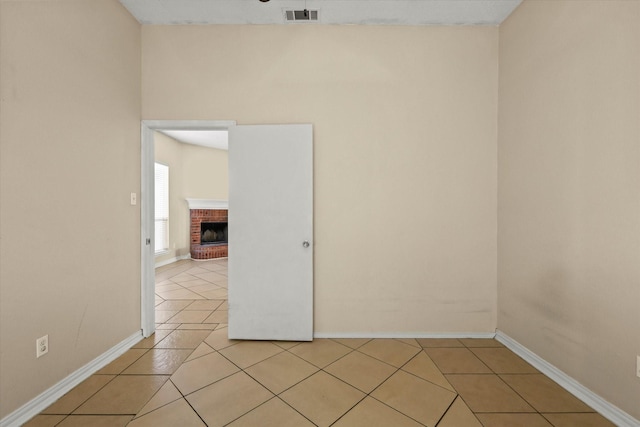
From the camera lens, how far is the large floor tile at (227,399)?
145 cm

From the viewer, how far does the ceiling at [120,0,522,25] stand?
2129 millimetres

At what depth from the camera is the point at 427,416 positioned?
1.45m

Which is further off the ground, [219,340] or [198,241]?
[198,241]

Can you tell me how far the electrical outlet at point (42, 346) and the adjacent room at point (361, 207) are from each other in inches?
0.5

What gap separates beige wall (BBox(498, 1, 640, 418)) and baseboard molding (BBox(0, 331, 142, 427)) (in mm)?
3354

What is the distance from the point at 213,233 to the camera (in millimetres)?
6738

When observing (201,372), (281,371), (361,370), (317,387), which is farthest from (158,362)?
(361,370)

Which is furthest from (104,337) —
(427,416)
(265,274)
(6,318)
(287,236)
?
(427,416)

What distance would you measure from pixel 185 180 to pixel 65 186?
475cm

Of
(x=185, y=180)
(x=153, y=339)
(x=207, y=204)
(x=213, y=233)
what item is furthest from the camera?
(x=213, y=233)

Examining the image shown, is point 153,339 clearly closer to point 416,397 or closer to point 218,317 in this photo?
point 218,317

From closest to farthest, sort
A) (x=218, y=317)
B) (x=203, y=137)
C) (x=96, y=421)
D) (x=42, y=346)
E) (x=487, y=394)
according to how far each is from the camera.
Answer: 1. (x=96, y=421)
2. (x=42, y=346)
3. (x=487, y=394)
4. (x=218, y=317)
5. (x=203, y=137)

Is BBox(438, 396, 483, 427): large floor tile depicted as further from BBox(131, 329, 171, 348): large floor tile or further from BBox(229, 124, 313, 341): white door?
BBox(131, 329, 171, 348): large floor tile

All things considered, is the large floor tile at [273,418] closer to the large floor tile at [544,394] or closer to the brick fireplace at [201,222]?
the large floor tile at [544,394]
